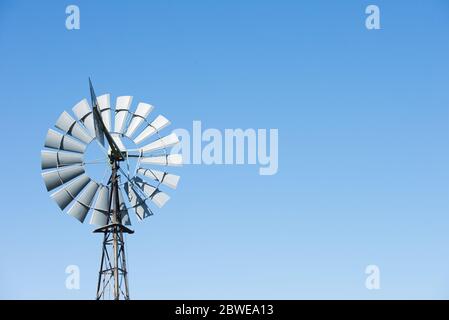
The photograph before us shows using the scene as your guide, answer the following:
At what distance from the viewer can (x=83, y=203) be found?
23.1 meters

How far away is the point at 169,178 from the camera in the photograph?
2389 cm

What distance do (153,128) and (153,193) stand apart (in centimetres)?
200

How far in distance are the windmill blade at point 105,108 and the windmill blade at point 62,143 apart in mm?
963

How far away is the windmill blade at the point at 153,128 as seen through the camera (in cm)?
2369

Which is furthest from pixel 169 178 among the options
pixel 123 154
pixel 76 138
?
pixel 76 138

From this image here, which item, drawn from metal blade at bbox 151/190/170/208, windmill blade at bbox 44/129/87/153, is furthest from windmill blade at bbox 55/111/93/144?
metal blade at bbox 151/190/170/208

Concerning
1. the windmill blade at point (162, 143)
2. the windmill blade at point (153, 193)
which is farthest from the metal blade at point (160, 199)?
the windmill blade at point (162, 143)

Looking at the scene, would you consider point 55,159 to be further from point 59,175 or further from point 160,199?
point 160,199

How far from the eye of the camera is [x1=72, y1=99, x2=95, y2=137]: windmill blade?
23.0m

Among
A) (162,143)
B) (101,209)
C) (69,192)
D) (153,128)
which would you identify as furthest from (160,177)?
(69,192)

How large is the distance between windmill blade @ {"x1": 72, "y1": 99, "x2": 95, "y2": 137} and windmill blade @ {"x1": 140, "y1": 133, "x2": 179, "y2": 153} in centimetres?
170

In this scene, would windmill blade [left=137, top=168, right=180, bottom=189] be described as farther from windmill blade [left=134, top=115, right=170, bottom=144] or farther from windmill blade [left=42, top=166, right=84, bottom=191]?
windmill blade [left=42, top=166, right=84, bottom=191]
